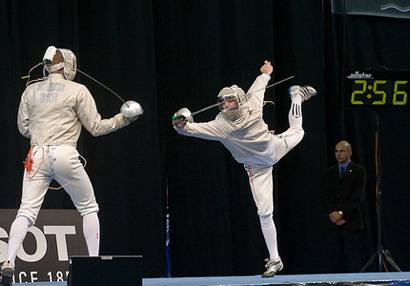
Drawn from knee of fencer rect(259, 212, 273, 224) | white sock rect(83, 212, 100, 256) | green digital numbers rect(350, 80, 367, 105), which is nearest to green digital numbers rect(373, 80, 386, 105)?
green digital numbers rect(350, 80, 367, 105)

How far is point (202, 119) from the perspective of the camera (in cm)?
836

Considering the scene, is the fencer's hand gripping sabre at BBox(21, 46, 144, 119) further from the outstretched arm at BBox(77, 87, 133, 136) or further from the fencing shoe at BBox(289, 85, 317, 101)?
the fencing shoe at BBox(289, 85, 317, 101)

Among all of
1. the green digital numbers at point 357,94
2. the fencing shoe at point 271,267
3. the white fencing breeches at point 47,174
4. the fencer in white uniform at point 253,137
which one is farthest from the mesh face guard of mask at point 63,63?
the green digital numbers at point 357,94

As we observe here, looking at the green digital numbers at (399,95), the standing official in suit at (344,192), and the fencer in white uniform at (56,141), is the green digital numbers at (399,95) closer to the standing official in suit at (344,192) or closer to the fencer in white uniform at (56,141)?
the standing official in suit at (344,192)

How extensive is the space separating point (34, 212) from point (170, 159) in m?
2.83

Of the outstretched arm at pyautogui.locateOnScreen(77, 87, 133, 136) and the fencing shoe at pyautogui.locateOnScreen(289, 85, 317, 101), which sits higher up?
the fencing shoe at pyautogui.locateOnScreen(289, 85, 317, 101)

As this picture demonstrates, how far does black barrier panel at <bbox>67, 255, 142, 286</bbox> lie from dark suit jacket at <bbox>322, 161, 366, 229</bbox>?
3027 mm

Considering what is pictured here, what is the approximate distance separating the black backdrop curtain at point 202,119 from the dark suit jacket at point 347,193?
0.76 meters

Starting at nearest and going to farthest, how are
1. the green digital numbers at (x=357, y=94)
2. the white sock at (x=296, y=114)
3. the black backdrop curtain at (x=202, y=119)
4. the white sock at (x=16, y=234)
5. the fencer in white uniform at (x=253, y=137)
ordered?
the white sock at (x=16, y=234)
the fencer in white uniform at (x=253, y=137)
the white sock at (x=296, y=114)
the green digital numbers at (x=357, y=94)
the black backdrop curtain at (x=202, y=119)

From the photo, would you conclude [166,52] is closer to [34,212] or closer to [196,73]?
[196,73]

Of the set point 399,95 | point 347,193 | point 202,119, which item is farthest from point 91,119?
point 399,95

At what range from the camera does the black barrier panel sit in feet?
16.7

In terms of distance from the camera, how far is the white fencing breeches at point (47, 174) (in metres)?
5.67

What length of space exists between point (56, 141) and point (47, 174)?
0.71 ft
